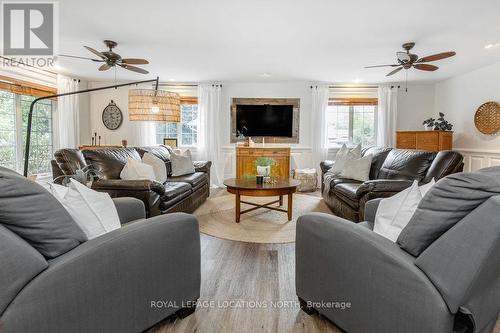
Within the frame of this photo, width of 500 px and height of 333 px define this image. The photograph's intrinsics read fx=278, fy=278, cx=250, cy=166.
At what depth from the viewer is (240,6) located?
104 inches

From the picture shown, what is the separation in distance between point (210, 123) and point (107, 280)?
203 inches

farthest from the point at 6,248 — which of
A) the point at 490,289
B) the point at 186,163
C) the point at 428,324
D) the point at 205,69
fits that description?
the point at 205,69

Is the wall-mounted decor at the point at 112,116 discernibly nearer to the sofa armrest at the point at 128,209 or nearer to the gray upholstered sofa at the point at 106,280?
the sofa armrest at the point at 128,209

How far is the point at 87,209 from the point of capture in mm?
1336

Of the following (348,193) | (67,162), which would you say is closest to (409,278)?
(348,193)

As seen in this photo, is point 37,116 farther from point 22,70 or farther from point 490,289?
point 490,289

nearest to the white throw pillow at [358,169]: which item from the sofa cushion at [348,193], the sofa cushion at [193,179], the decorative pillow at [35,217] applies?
the sofa cushion at [348,193]

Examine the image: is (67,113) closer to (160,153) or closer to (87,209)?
(160,153)

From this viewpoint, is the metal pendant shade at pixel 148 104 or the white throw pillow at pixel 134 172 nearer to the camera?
the white throw pillow at pixel 134 172

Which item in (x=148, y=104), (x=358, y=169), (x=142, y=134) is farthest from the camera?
(x=142, y=134)

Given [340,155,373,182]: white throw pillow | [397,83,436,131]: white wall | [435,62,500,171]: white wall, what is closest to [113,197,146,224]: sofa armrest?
[340,155,373,182]: white throw pillow

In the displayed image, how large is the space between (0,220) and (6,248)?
0.36 feet

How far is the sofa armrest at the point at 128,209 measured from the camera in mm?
1973

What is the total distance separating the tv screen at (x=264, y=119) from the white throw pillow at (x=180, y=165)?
6.69 feet
